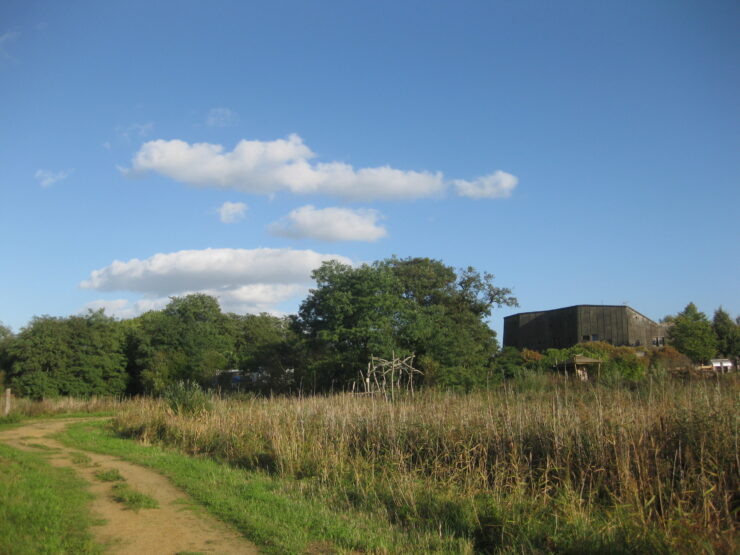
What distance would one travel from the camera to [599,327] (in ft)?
125

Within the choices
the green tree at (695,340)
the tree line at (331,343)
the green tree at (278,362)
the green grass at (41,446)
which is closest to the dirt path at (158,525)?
the green grass at (41,446)

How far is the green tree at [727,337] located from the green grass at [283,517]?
3066 centimetres

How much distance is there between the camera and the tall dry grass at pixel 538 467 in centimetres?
531

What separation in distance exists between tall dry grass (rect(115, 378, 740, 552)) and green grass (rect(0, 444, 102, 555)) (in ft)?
10.2

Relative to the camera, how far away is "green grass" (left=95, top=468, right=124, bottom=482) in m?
9.37

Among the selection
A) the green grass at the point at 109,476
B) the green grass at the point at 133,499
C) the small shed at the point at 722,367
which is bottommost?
the green grass at the point at 109,476

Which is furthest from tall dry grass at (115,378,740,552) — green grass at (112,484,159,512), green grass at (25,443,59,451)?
green grass at (25,443,59,451)

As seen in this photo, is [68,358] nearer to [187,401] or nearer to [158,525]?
[187,401]

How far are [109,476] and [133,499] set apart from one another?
2151 millimetres

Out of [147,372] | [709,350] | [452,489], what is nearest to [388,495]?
[452,489]

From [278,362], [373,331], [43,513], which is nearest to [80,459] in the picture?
[43,513]

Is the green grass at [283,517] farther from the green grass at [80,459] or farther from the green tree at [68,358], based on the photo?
the green tree at [68,358]

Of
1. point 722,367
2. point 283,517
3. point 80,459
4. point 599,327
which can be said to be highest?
point 599,327

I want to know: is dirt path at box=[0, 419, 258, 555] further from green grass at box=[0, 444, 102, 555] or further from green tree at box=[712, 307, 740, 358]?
green tree at box=[712, 307, 740, 358]
